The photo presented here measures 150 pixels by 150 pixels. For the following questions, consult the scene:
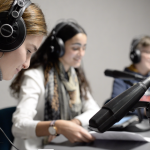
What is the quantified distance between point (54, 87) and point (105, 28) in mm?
1447

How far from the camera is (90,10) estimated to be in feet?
7.28

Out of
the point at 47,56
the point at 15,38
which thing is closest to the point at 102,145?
the point at 15,38

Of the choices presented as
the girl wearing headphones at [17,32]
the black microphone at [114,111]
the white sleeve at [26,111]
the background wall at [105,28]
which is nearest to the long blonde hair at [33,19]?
the girl wearing headphones at [17,32]

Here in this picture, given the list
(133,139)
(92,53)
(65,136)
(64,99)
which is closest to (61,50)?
(64,99)

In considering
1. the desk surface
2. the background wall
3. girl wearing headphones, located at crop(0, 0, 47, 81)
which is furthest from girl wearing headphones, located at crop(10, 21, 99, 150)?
the background wall

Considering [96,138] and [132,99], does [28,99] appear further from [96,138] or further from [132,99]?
[132,99]

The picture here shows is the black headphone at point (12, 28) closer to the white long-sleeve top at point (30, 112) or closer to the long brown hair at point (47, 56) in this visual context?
the white long-sleeve top at point (30, 112)

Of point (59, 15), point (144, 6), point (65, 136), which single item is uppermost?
point (144, 6)

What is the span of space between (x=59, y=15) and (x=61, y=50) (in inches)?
32.4

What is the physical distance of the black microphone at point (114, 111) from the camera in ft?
1.50

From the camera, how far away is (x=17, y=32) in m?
0.54

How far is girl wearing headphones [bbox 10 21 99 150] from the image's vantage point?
1028 millimetres

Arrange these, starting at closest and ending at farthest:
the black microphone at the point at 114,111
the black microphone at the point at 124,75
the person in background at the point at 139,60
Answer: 1. the black microphone at the point at 114,111
2. the black microphone at the point at 124,75
3. the person in background at the point at 139,60

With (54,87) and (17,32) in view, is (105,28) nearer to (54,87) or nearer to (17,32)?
(54,87)
